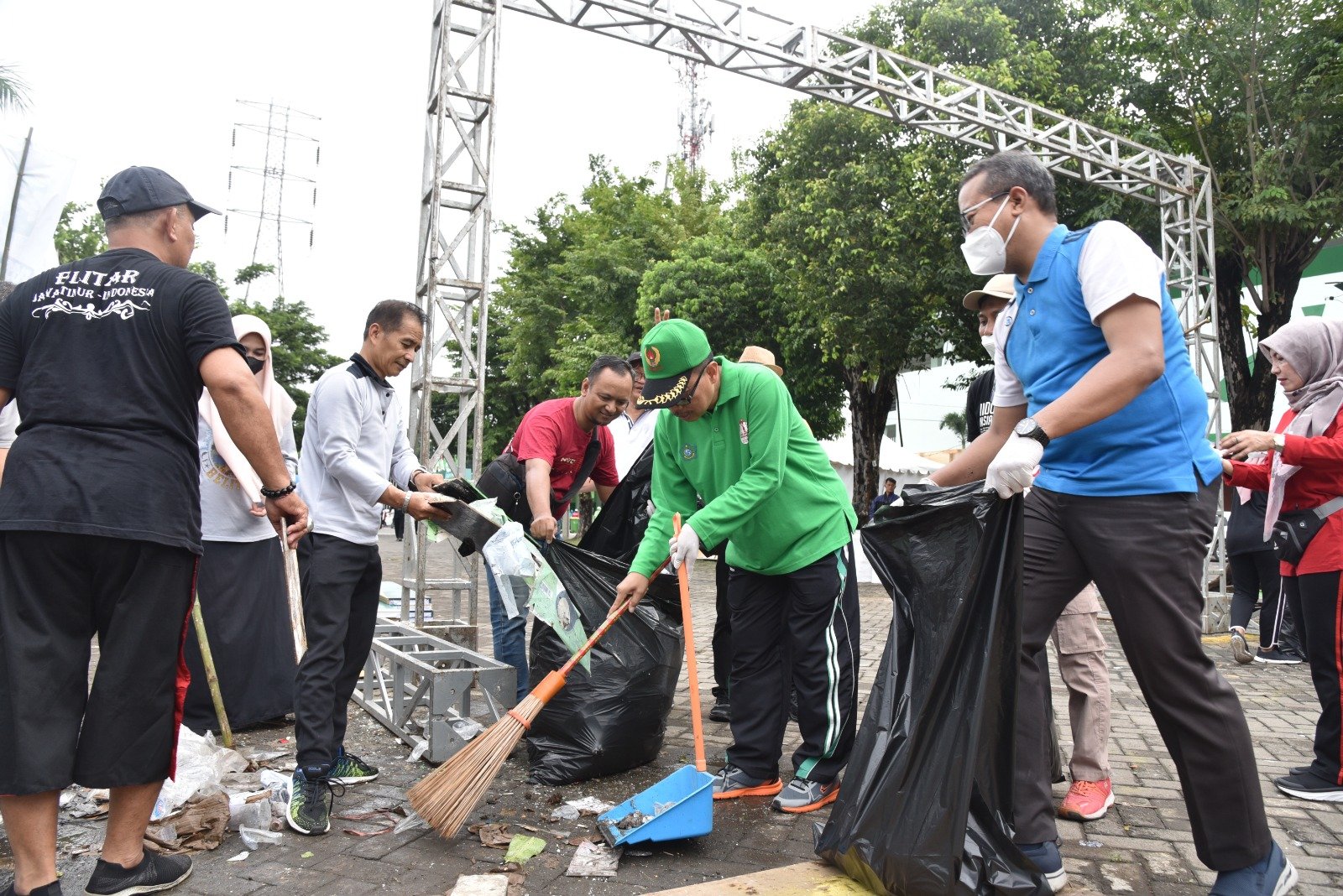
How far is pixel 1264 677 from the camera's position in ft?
22.0

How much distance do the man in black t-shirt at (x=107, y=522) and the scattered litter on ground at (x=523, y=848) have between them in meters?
0.96

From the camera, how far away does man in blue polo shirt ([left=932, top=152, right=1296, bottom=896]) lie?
2381 mm

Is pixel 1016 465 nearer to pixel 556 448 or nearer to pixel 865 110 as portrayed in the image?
pixel 556 448

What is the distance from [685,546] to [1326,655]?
7.95ft

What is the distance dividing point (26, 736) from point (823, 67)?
347 inches

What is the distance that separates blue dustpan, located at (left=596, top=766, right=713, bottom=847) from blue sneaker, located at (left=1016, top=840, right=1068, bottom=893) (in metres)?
0.93

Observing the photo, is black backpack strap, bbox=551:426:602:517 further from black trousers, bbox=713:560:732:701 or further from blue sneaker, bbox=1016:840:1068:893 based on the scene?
blue sneaker, bbox=1016:840:1068:893

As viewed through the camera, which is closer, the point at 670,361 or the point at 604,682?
the point at 670,361

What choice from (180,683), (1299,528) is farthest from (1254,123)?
(180,683)

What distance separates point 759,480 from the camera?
3.44 meters

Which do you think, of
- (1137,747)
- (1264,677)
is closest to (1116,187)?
(1264,677)

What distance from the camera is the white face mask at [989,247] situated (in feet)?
8.79

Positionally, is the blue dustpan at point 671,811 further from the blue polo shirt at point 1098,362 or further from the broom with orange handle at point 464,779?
the blue polo shirt at point 1098,362

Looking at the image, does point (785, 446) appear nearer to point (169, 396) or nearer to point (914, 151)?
point (169, 396)
